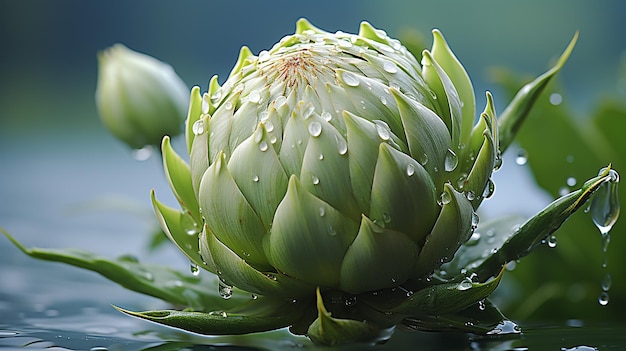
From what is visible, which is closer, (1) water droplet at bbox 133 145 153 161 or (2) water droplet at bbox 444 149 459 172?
(2) water droplet at bbox 444 149 459 172

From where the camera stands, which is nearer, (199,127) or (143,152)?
(199,127)

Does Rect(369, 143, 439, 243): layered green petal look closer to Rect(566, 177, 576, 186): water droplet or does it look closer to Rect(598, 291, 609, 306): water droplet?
Rect(598, 291, 609, 306): water droplet

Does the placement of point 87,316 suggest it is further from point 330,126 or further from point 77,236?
point 77,236

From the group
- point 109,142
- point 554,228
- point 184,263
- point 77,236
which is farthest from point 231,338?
point 109,142

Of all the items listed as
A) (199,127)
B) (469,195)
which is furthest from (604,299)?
(199,127)

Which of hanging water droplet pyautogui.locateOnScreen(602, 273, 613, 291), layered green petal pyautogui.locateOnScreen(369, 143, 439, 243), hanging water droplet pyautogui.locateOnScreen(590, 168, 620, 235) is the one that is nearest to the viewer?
layered green petal pyautogui.locateOnScreen(369, 143, 439, 243)

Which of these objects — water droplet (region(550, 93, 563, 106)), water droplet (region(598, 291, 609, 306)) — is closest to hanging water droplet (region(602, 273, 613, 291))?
water droplet (region(598, 291, 609, 306))

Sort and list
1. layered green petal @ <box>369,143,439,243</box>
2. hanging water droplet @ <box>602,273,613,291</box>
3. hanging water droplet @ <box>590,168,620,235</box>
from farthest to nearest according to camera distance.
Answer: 1. hanging water droplet @ <box>602,273,613,291</box>
2. hanging water droplet @ <box>590,168,620,235</box>
3. layered green petal @ <box>369,143,439,243</box>

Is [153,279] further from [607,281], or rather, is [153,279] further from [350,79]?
[607,281]

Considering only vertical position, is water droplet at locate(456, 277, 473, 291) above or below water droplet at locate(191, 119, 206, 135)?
below
